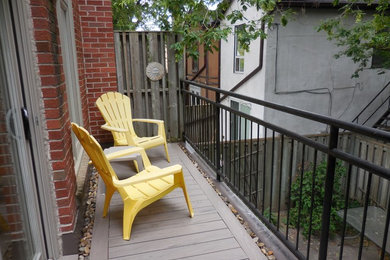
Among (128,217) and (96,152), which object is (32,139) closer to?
(96,152)

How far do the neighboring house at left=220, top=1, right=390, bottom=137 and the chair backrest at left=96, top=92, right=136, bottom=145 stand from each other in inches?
151

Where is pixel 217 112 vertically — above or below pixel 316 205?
above

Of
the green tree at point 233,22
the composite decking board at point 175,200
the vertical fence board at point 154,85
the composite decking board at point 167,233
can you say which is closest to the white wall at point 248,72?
the green tree at point 233,22

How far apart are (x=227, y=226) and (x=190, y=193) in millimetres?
676

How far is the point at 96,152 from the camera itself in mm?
2131

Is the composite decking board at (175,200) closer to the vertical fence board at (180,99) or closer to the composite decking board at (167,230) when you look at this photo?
the composite decking board at (167,230)

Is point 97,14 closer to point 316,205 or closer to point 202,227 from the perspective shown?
point 202,227

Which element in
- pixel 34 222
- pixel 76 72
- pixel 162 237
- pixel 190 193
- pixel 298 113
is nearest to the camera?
pixel 298 113

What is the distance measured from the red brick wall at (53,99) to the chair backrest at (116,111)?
168 centimetres

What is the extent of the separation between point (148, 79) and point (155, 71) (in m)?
0.17

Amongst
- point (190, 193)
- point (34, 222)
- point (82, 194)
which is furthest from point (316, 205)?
point (34, 222)

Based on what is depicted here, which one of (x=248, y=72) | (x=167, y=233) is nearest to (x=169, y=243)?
(x=167, y=233)

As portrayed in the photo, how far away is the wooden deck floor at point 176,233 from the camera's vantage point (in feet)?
6.59

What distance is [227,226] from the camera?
91.2 inches
